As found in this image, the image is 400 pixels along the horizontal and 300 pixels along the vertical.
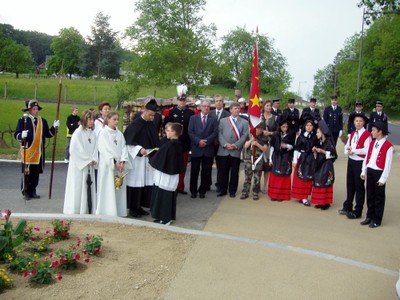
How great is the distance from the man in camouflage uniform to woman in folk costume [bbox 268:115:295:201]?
25cm

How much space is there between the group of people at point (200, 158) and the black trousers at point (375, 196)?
0.05 ft

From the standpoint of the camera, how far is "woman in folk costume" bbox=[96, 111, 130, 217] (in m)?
7.70

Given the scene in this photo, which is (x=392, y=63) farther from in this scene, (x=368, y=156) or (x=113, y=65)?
(x=113, y=65)

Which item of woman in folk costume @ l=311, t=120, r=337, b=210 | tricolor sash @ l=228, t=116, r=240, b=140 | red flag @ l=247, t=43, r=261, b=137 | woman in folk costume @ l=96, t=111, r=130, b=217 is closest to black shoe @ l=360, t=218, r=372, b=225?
woman in folk costume @ l=311, t=120, r=337, b=210

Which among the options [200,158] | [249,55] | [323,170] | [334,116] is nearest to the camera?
[323,170]

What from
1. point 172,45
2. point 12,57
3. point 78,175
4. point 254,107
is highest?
point 12,57

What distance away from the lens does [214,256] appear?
5965 millimetres

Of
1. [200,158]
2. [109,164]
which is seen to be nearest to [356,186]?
[200,158]

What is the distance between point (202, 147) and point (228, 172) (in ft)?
2.71

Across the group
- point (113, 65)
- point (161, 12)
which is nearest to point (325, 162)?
point (161, 12)

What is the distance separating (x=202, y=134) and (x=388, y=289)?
5.51 metres

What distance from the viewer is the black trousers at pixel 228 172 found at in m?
9.95

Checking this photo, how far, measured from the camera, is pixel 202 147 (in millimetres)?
9875

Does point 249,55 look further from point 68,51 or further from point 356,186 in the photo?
point 356,186
